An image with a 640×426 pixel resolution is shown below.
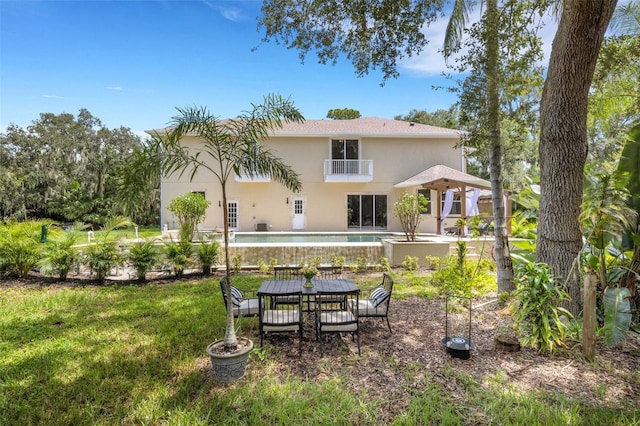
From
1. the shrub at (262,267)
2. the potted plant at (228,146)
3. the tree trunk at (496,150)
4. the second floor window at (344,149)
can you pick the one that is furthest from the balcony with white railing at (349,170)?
the potted plant at (228,146)

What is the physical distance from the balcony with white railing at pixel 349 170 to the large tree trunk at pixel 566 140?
534 inches

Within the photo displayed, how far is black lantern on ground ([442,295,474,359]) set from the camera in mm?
4039

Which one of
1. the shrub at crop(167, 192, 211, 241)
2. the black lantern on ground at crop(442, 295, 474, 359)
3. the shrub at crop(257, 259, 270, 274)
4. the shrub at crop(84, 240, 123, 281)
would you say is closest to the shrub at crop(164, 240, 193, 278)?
the shrub at crop(84, 240, 123, 281)

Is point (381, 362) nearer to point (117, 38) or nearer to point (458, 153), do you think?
point (117, 38)

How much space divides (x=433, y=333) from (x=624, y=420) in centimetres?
231

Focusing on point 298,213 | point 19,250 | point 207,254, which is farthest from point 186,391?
point 298,213

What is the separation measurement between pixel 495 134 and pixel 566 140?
1.60m

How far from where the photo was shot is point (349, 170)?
732 inches

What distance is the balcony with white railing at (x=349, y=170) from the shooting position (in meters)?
18.3

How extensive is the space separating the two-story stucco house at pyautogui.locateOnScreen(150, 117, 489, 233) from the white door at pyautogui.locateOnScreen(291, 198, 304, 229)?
6cm

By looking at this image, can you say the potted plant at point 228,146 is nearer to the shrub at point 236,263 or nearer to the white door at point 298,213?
the shrub at point 236,263

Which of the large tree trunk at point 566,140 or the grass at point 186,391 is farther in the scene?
the large tree trunk at point 566,140

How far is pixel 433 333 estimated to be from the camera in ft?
16.1

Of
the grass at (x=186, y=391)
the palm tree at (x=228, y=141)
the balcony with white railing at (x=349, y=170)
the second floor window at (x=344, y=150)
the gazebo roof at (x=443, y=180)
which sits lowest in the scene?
the grass at (x=186, y=391)
